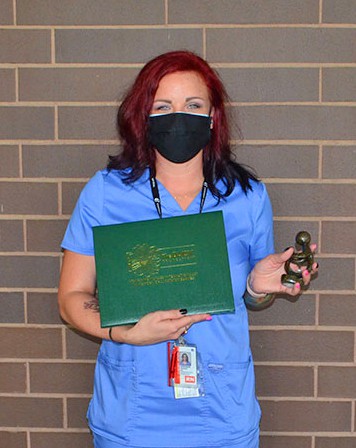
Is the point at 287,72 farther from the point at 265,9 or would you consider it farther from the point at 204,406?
the point at 204,406

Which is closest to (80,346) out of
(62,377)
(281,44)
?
(62,377)

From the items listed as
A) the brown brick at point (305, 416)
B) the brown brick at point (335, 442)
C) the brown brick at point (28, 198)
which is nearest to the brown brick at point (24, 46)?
the brown brick at point (28, 198)

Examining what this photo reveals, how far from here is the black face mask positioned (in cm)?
180

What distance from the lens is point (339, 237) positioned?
7.52 ft

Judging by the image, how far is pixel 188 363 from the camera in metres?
1.75

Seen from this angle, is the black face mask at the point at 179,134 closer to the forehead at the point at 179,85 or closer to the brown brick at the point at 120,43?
the forehead at the point at 179,85

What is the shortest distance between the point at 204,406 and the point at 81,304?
44cm

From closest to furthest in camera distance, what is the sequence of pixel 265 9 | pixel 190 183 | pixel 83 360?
pixel 190 183, pixel 265 9, pixel 83 360

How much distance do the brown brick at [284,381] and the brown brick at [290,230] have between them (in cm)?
45

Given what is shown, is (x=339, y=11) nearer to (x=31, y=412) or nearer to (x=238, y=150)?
(x=238, y=150)

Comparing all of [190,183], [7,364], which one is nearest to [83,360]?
[7,364]

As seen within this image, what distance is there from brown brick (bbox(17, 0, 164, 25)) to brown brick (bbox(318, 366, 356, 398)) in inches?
54.0

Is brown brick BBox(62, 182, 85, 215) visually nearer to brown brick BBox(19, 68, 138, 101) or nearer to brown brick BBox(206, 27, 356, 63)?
brown brick BBox(19, 68, 138, 101)

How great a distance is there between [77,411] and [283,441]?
769 mm
